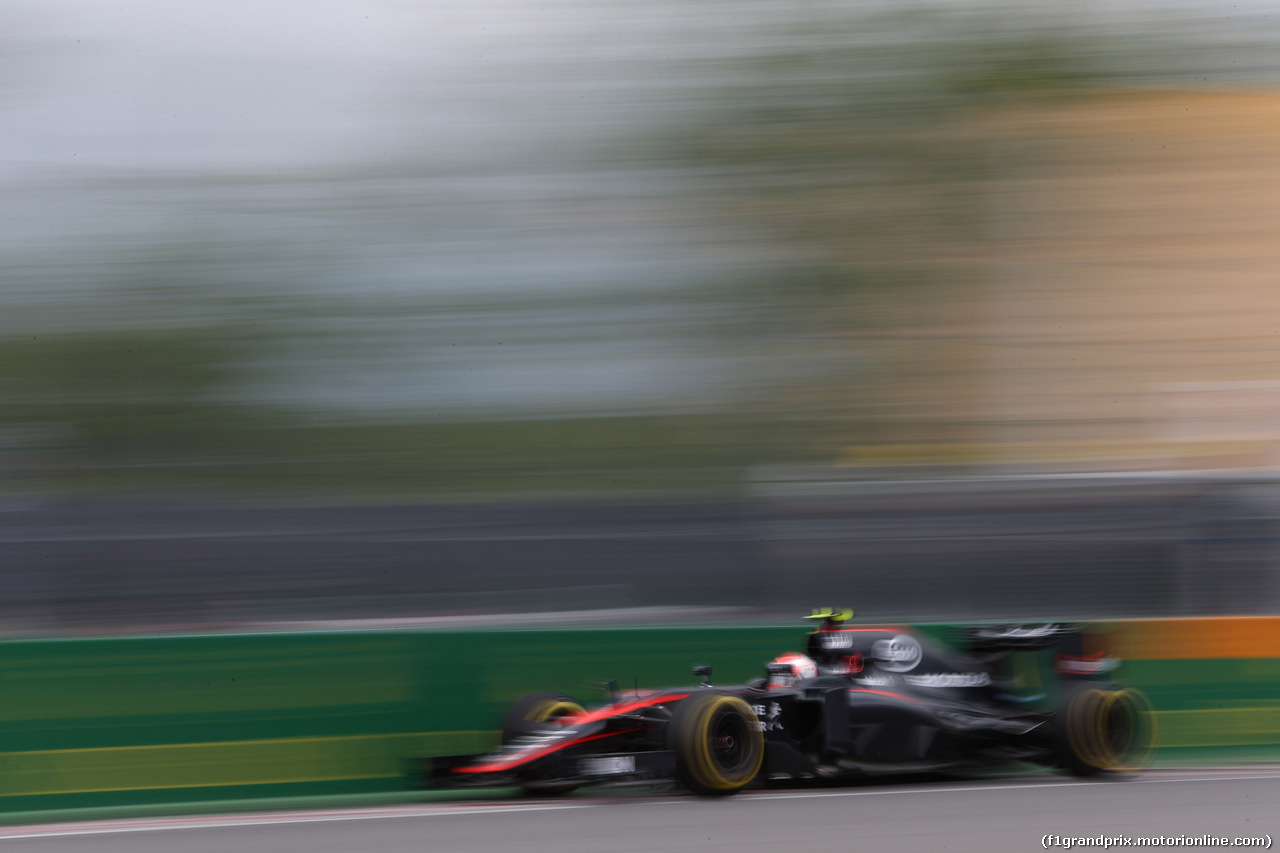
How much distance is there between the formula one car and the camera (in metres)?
5.30

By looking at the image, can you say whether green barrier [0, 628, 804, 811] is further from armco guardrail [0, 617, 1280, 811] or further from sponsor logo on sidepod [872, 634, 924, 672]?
sponsor logo on sidepod [872, 634, 924, 672]

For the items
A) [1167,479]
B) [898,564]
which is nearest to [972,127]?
[1167,479]

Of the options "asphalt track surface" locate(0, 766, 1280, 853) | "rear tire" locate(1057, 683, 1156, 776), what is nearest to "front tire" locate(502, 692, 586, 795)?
"asphalt track surface" locate(0, 766, 1280, 853)

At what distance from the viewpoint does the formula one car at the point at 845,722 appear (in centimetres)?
530

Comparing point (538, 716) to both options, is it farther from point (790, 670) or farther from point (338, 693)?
point (790, 670)

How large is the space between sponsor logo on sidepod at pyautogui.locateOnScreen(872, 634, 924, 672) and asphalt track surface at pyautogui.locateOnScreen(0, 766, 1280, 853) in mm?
579

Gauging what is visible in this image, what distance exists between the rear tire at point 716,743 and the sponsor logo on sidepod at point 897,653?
0.85 metres

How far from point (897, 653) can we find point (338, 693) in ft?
8.68

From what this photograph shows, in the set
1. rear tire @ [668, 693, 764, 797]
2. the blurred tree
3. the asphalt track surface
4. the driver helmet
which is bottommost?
the asphalt track surface

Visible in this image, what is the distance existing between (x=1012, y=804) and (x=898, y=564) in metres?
1.63

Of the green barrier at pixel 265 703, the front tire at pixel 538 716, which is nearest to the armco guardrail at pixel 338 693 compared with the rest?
the green barrier at pixel 265 703

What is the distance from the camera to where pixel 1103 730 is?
5.85 m

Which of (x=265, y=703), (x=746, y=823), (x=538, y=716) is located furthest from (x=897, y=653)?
(x=265, y=703)

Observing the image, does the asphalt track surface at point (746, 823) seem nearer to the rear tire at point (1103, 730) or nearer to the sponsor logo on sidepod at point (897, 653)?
the rear tire at point (1103, 730)
